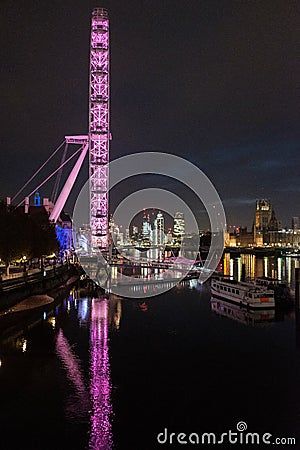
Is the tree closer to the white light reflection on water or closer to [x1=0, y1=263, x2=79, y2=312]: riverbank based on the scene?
[x1=0, y1=263, x2=79, y2=312]: riverbank

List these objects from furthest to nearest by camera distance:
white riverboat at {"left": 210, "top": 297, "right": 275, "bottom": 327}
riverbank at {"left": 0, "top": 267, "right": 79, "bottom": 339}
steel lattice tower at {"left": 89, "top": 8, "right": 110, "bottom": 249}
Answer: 1. steel lattice tower at {"left": 89, "top": 8, "right": 110, "bottom": 249}
2. white riverboat at {"left": 210, "top": 297, "right": 275, "bottom": 327}
3. riverbank at {"left": 0, "top": 267, "right": 79, "bottom": 339}

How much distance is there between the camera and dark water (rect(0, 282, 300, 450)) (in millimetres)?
5430

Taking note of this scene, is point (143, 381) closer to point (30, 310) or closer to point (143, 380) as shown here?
point (143, 380)

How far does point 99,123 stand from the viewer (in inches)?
924

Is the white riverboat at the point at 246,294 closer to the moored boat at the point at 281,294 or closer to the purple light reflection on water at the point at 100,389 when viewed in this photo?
the moored boat at the point at 281,294

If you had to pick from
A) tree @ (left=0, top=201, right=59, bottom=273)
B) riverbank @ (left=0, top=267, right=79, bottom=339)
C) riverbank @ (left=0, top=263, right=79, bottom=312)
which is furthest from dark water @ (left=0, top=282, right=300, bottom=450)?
tree @ (left=0, top=201, right=59, bottom=273)

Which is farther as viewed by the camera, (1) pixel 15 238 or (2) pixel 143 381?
(1) pixel 15 238

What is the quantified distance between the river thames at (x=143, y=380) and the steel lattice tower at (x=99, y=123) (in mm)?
11490

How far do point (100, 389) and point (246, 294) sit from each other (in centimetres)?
741

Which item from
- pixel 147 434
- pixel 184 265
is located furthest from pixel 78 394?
pixel 184 265

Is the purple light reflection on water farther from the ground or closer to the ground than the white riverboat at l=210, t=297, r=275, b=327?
closer to the ground

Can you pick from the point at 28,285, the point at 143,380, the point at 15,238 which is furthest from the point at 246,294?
the point at 143,380

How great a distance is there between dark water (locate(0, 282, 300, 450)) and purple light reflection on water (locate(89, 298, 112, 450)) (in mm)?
14

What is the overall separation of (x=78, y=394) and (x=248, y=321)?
6081 millimetres
